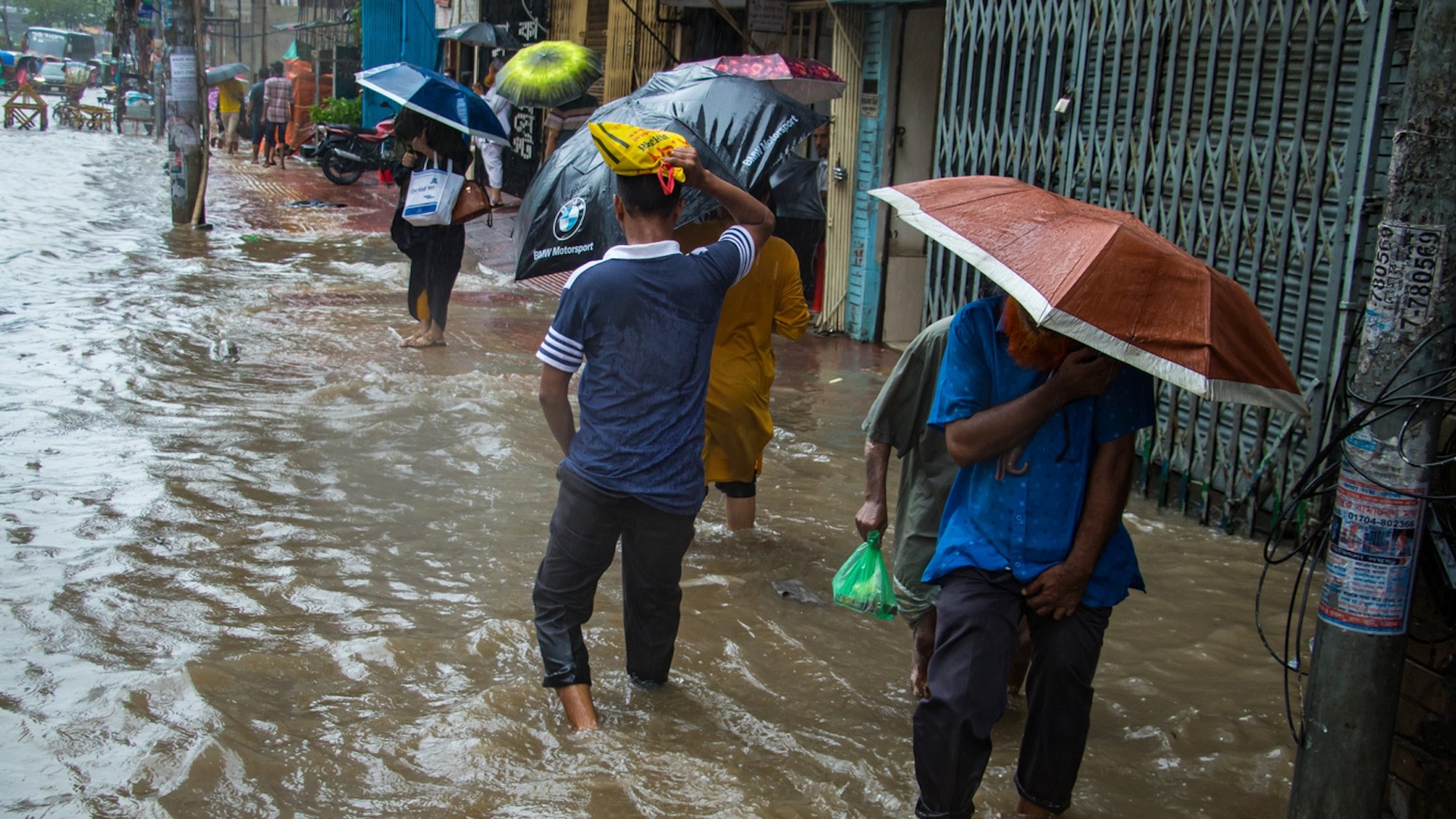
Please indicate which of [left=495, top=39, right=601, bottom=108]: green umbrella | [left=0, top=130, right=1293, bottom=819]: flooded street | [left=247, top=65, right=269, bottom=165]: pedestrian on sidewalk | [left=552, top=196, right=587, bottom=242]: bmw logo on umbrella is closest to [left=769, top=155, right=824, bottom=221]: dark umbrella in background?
[left=0, top=130, right=1293, bottom=819]: flooded street

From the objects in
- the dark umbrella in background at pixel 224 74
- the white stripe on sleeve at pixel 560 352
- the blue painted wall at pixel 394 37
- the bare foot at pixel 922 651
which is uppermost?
the blue painted wall at pixel 394 37

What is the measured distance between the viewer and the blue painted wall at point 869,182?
9.53m

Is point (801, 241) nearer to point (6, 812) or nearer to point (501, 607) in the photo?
point (501, 607)

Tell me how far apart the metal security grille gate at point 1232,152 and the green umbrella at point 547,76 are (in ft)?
16.5

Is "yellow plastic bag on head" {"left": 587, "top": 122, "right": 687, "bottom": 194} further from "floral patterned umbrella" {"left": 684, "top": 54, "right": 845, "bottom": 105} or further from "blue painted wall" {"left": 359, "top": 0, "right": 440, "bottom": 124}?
"blue painted wall" {"left": 359, "top": 0, "right": 440, "bottom": 124}

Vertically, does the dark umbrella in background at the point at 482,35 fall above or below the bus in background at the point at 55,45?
below

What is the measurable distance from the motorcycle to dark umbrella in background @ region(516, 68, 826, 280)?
18041 millimetres

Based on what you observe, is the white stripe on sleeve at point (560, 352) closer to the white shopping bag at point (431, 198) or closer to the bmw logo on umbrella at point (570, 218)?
the bmw logo on umbrella at point (570, 218)

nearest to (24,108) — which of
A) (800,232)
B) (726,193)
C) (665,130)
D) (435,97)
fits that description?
(435,97)

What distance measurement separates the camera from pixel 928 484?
358 centimetres

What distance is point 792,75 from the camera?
7.09 meters

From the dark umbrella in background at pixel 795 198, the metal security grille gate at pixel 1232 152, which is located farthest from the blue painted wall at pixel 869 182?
the dark umbrella in background at pixel 795 198

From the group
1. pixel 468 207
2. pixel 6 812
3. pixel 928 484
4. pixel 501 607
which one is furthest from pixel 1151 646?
pixel 468 207

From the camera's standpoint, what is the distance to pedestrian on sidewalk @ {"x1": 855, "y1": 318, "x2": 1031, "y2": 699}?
348 cm
